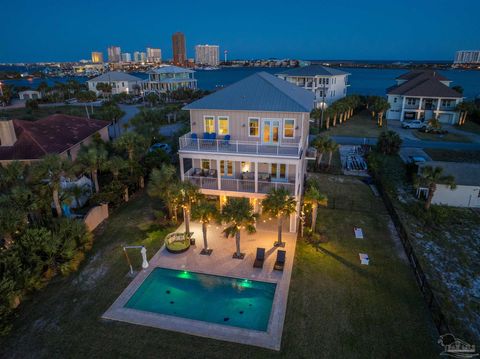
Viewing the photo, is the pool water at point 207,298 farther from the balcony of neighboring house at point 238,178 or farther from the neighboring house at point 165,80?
the neighboring house at point 165,80

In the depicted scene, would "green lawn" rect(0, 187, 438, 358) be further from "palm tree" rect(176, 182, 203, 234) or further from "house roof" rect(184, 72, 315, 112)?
A: "house roof" rect(184, 72, 315, 112)

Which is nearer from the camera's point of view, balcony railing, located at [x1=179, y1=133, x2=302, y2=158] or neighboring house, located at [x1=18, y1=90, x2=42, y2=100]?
balcony railing, located at [x1=179, y1=133, x2=302, y2=158]

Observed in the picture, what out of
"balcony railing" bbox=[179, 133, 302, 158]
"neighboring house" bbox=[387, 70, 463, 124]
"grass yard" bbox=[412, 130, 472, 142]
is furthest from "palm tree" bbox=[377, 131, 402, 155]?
"neighboring house" bbox=[387, 70, 463, 124]

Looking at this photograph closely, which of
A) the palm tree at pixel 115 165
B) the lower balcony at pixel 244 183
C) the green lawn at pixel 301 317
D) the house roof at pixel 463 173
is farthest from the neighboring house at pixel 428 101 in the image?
the palm tree at pixel 115 165

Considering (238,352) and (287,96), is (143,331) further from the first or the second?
(287,96)

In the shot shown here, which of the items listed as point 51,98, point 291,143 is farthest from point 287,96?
point 51,98

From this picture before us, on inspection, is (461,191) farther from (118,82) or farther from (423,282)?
(118,82)
